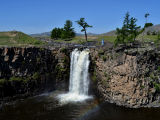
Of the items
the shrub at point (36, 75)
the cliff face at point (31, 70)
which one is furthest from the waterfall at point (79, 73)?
the shrub at point (36, 75)

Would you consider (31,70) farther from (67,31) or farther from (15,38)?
(67,31)

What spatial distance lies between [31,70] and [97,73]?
47.6ft

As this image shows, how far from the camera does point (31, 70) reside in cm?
2836

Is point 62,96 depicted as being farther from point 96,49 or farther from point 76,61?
point 96,49

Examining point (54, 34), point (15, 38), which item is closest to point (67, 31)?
point (54, 34)

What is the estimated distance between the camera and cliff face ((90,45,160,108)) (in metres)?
22.5

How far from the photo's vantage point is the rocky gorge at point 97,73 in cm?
2264

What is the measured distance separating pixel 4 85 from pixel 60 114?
13.3 m

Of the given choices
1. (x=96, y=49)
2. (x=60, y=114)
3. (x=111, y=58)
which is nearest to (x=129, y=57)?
(x=111, y=58)

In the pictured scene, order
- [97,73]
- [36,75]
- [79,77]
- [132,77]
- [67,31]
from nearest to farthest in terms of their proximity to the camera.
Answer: [132,77], [97,73], [36,75], [79,77], [67,31]

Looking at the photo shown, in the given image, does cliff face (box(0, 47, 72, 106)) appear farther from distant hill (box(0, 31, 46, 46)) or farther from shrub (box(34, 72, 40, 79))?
distant hill (box(0, 31, 46, 46))

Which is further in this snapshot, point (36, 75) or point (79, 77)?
point (79, 77)

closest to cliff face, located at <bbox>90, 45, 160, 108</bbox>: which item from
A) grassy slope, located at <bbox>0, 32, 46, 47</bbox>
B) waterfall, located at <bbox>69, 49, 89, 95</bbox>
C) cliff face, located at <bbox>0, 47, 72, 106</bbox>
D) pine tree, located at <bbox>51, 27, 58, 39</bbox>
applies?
waterfall, located at <bbox>69, 49, 89, 95</bbox>

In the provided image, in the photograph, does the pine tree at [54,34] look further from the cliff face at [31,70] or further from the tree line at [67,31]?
the cliff face at [31,70]
